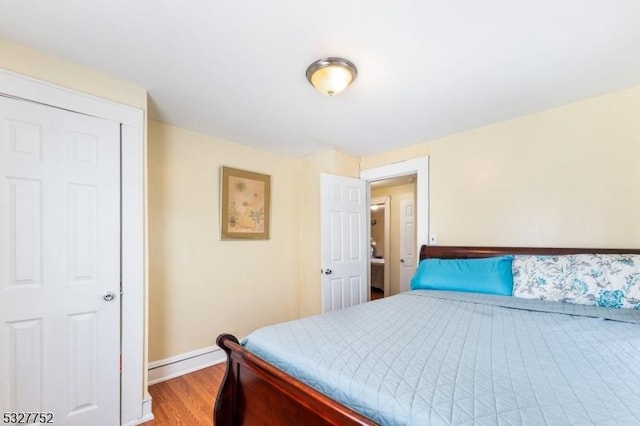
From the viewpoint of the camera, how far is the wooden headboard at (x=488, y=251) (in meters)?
2.03

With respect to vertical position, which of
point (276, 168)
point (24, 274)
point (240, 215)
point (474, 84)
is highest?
point (474, 84)

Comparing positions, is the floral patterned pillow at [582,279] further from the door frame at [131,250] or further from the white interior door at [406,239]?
the white interior door at [406,239]

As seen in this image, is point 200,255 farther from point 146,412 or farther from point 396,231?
point 396,231

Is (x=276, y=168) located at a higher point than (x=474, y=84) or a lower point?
lower

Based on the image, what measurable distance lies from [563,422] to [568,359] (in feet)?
1.64

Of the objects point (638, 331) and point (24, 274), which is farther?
point (24, 274)

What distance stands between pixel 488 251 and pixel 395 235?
2.92m

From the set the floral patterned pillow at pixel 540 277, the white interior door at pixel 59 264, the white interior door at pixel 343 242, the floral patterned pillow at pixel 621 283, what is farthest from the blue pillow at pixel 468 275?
the white interior door at pixel 59 264

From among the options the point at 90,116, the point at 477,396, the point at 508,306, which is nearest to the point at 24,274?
the point at 90,116

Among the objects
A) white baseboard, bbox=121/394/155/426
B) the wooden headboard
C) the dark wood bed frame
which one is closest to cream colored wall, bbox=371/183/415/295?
the wooden headboard

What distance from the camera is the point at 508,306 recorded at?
72.3 inches

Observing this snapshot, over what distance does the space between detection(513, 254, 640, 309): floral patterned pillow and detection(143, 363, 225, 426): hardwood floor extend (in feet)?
8.01

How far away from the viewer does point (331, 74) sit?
5.65 ft

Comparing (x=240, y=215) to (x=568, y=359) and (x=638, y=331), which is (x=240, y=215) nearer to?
(x=568, y=359)
